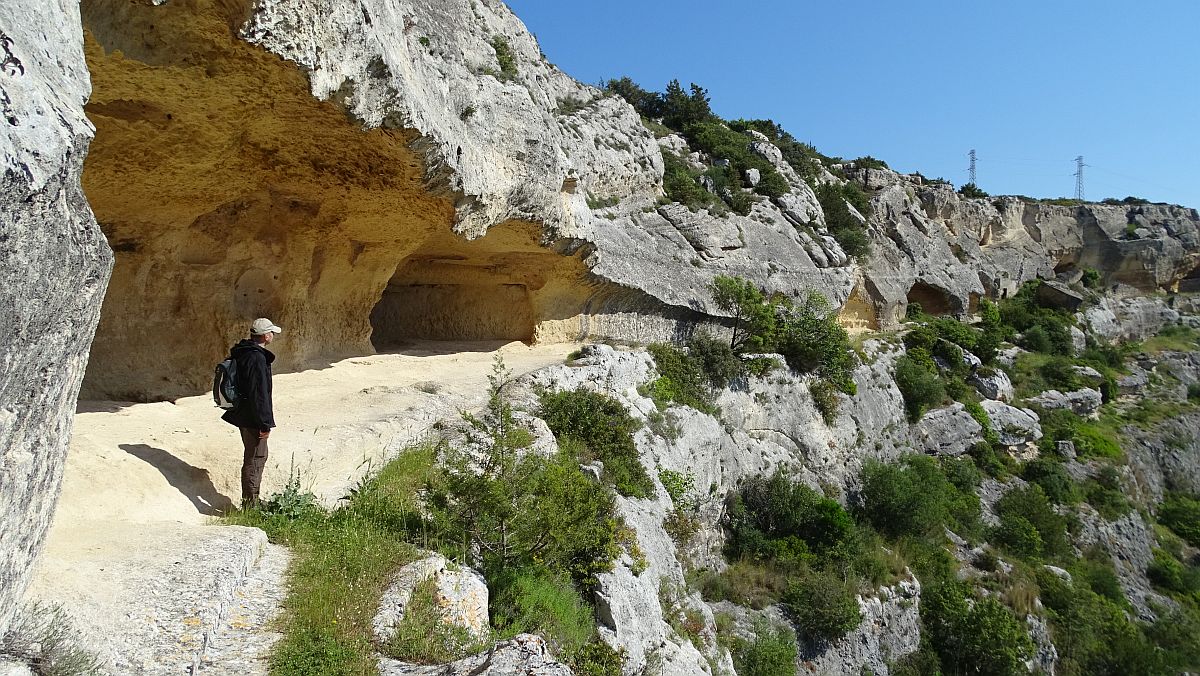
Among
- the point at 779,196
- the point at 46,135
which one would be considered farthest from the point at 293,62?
the point at 779,196

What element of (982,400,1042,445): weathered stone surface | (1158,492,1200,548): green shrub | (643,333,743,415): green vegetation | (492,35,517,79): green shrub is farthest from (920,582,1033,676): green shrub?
(1158,492,1200,548): green shrub

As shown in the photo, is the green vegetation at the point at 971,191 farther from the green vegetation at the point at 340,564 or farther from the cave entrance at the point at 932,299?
the green vegetation at the point at 340,564

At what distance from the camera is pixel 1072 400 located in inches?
990

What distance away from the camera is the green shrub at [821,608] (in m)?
11.4

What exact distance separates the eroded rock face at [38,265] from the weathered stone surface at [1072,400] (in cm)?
2854

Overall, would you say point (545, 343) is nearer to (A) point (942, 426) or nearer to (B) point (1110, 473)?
(A) point (942, 426)

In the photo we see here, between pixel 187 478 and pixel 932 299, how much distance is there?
30130mm

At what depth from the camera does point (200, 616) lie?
3328 mm

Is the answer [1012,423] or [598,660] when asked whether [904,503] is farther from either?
[598,660]

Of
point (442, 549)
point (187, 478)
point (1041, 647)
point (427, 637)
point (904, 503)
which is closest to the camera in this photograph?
point (427, 637)

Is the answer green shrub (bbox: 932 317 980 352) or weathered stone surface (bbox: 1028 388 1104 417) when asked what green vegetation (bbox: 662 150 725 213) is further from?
weathered stone surface (bbox: 1028 388 1104 417)

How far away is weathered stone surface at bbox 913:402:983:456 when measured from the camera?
64.5ft

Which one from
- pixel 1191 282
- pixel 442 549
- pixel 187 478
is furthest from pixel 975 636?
pixel 1191 282

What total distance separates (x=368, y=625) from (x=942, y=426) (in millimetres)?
20244
